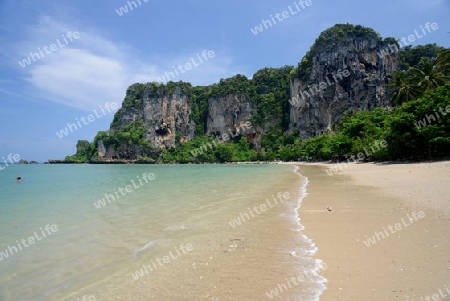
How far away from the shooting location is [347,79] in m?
83.8

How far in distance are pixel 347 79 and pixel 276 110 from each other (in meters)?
35.0

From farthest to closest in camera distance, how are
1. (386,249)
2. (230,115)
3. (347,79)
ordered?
(230,115) → (347,79) → (386,249)

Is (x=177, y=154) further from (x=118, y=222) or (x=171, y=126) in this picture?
(x=118, y=222)

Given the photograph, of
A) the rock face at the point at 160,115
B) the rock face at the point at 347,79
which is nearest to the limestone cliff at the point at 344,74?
the rock face at the point at 347,79

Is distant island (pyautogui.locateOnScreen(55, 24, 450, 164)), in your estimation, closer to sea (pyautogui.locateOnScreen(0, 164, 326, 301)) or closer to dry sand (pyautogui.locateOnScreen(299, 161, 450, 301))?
dry sand (pyautogui.locateOnScreen(299, 161, 450, 301))

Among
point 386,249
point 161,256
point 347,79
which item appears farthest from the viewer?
point 347,79

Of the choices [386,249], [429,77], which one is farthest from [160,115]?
[386,249]

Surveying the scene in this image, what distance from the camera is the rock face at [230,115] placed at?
119 m

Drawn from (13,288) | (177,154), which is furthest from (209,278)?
(177,154)

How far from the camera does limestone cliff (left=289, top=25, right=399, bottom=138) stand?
81125mm

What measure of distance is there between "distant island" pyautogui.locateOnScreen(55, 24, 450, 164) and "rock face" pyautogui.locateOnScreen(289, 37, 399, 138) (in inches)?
11.7

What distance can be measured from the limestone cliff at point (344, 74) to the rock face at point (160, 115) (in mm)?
59575

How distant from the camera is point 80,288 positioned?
3.71m

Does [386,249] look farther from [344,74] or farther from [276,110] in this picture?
[276,110]
